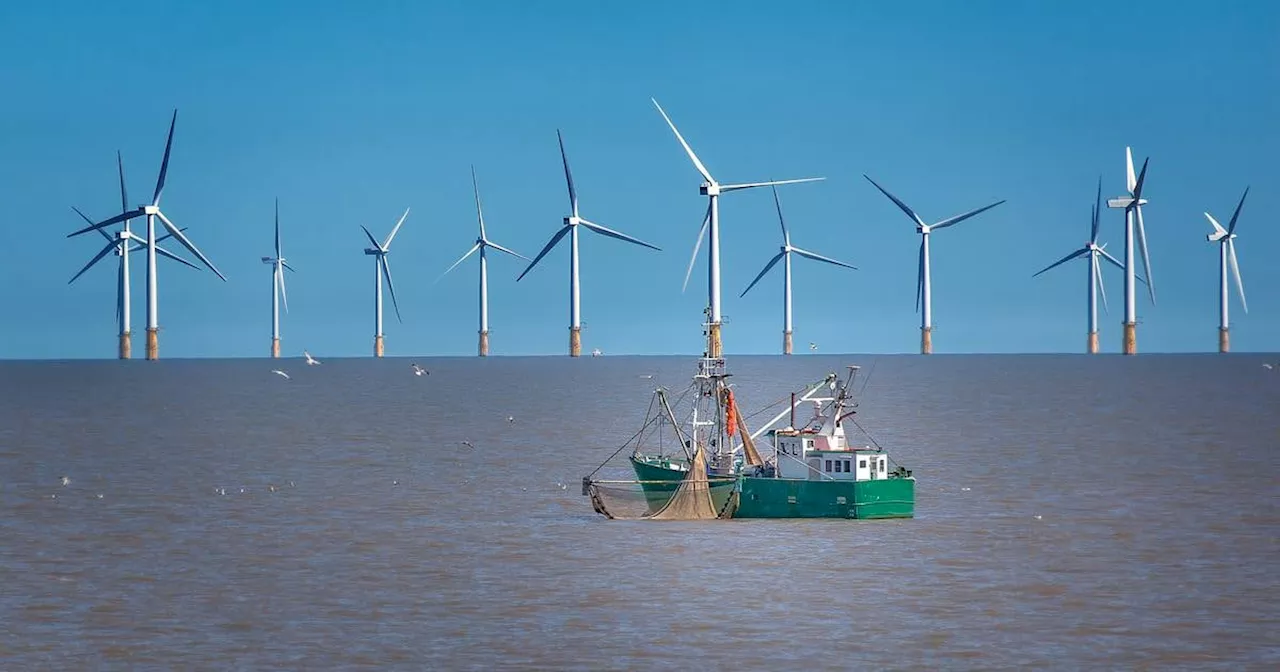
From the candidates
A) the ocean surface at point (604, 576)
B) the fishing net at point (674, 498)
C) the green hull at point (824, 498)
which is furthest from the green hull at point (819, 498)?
the ocean surface at point (604, 576)

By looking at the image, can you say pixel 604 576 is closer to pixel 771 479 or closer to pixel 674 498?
pixel 771 479

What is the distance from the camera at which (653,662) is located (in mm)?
56062

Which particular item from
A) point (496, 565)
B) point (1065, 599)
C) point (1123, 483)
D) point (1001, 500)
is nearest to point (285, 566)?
point (496, 565)

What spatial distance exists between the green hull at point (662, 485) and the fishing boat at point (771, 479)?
0.05 metres

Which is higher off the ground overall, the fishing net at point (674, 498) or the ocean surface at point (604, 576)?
the fishing net at point (674, 498)

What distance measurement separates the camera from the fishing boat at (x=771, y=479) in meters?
90.9

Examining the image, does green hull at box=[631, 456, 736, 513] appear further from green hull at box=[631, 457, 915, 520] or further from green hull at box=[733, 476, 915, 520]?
green hull at box=[733, 476, 915, 520]

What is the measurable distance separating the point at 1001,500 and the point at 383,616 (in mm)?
52258

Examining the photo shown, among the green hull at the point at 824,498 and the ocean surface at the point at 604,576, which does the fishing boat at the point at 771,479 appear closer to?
the green hull at the point at 824,498

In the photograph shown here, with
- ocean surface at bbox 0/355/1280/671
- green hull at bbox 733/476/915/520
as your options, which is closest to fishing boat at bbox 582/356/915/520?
green hull at bbox 733/476/915/520

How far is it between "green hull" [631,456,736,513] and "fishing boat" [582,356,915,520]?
5cm

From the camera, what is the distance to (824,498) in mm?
91125

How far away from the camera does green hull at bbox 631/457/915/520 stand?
298 ft

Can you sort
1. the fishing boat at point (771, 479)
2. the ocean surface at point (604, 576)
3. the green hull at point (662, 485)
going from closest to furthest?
the ocean surface at point (604, 576)
the fishing boat at point (771, 479)
the green hull at point (662, 485)
